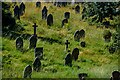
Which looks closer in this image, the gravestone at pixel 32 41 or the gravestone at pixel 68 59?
the gravestone at pixel 68 59

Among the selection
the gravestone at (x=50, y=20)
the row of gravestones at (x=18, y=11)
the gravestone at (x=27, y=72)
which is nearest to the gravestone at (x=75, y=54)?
the gravestone at (x=27, y=72)

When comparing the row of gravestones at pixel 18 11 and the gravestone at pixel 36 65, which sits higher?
the row of gravestones at pixel 18 11

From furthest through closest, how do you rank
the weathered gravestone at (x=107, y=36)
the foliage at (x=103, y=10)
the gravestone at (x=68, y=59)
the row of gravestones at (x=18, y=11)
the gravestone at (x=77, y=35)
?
the foliage at (x=103, y=10), the row of gravestones at (x=18, y=11), the weathered gravestone at (x=107, y=36), the gravestone at (x=77, y=35), the gravestone at (x=68, y=59)

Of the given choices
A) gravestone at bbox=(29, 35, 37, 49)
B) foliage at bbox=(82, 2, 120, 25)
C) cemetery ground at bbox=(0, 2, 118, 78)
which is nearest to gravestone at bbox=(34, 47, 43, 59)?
cemetery ground at bbox=(0, 2, 118, 78)

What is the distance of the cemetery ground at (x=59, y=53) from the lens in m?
15.7

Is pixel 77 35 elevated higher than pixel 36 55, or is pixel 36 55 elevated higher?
pixel 77 35

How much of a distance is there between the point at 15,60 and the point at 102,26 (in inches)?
298

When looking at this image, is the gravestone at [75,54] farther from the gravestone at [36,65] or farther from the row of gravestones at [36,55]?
the gravestone at [36,65]

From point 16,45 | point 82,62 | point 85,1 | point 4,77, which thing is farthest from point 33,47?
point 85,1

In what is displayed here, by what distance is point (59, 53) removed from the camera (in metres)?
18.0

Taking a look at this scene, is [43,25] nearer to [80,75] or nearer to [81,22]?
[81,22]

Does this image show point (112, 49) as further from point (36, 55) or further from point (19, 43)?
point (19, 43)

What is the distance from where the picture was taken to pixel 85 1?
25.3 m

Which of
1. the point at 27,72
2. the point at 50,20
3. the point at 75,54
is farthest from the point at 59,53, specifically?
A: the point at 50,20
